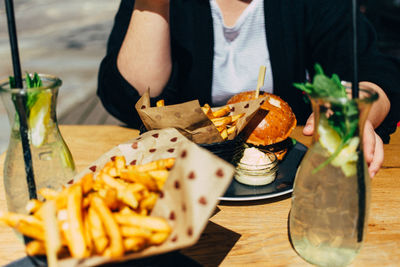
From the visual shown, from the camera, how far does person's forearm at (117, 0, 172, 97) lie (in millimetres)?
1616

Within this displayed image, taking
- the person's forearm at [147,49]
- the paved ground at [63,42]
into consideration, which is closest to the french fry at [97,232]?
the person's forearm at [147,49]

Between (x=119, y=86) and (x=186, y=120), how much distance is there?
0.68 meters

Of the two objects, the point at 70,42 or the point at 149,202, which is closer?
the point at 149,202

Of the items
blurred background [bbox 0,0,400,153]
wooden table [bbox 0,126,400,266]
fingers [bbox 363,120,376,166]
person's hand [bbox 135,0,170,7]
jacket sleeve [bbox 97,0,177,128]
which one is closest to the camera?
wooden table [bbox 0,126,400,266]

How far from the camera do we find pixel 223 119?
1235 mm

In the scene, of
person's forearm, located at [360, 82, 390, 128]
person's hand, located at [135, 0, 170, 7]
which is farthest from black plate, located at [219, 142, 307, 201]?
person's hand, located at [135, 0, 170, 7]

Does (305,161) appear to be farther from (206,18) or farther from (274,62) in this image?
(206,18)

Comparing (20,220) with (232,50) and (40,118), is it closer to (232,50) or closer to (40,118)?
(40,118)

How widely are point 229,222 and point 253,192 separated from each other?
0.51ft

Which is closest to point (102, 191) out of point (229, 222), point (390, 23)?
point (229, 222)

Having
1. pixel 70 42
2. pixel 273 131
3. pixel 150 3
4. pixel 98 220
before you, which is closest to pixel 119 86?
pixel 150 3

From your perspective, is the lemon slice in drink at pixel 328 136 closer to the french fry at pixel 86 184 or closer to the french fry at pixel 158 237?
the french fry at pixel 158 237

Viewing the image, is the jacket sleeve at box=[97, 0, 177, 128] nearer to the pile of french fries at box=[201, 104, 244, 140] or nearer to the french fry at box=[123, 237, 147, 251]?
the pile of french fries at box=[201, 104, 244, 140]

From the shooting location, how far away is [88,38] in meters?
8.02
